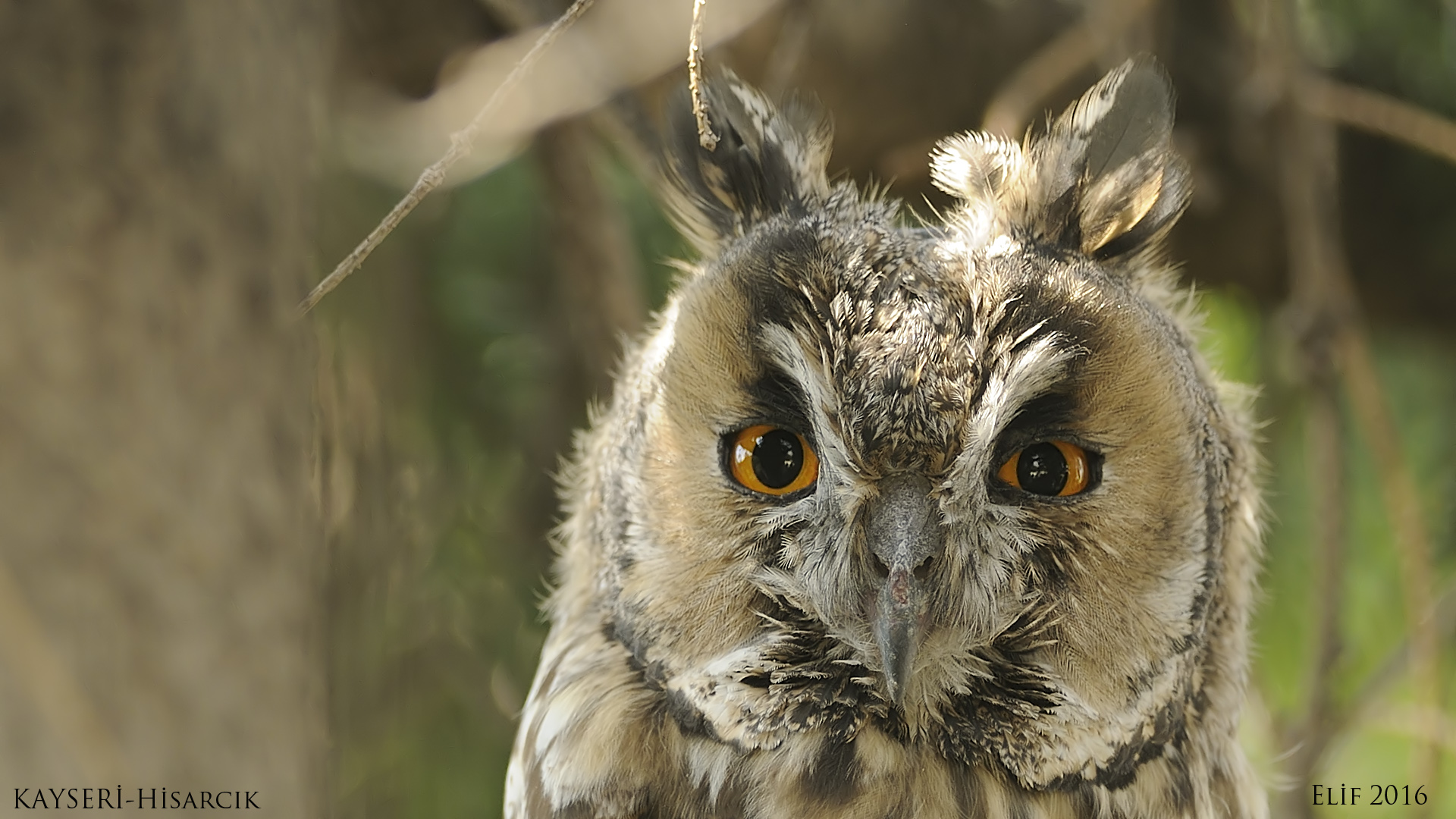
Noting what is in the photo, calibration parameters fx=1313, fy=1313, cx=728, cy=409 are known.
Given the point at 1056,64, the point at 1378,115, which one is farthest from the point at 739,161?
the point at 1378,115

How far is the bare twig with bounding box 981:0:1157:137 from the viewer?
2018 mm

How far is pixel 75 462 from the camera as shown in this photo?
35.5 inches

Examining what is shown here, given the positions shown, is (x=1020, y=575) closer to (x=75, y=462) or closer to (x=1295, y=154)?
(x=75, y=462)

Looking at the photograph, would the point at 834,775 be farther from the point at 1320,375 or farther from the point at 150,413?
the point at 1320,375

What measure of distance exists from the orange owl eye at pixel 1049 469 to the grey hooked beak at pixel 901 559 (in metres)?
0.12

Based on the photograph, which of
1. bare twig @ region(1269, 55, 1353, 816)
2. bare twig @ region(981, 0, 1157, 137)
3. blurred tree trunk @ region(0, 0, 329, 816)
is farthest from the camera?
bare twig @ region(981, 0, 1157, 137)

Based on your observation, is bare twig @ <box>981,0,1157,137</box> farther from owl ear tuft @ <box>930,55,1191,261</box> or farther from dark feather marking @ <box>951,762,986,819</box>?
dark feather marking @ <box>951,762,986,819</box>

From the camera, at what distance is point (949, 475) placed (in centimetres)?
116

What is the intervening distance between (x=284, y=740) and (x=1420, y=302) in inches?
101

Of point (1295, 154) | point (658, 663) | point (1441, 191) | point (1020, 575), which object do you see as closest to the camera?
point (1020, 575)

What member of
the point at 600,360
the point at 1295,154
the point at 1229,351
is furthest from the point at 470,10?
the point at 1229,351

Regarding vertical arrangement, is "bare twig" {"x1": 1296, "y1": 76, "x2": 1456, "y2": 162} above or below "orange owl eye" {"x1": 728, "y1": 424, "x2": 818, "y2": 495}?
above

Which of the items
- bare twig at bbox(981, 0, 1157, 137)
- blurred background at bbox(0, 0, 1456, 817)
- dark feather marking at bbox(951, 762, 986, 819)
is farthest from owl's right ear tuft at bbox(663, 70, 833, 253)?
dark feather marking at bbox(951, 762, 986, 819)

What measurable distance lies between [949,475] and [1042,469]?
137mm
